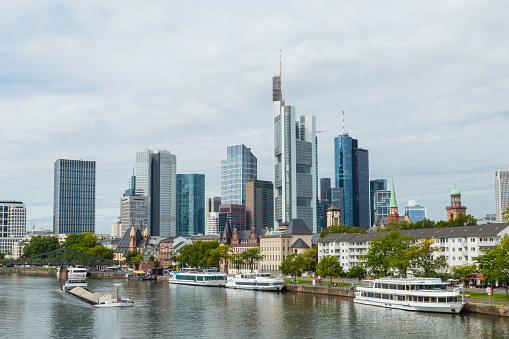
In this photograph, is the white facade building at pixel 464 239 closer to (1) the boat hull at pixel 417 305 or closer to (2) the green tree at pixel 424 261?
(2) the green tree at pixel 424 261

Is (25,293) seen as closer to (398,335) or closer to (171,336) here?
(171,336)

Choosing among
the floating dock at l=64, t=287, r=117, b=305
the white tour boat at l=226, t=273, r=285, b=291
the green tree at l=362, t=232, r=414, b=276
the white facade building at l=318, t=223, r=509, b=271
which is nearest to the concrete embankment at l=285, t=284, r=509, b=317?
the white tour boat at l=226, t=273, r=285, b=291

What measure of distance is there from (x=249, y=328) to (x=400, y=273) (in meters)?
60.3

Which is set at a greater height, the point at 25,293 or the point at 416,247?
the point at 416,247

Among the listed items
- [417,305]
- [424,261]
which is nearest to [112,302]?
[417,305]

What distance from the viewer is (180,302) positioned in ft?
445

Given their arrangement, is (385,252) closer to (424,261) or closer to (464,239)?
→ (424,261)

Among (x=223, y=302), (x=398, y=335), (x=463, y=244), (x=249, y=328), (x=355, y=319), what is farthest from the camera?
(x=463, y=244)

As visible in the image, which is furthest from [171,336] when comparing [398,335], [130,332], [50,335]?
[398,335]

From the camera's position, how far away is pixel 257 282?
172500 millimetres

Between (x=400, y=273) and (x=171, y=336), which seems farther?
(x=400, y=273)

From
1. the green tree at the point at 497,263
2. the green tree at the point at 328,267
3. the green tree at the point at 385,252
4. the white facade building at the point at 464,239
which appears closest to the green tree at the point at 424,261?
the green tree at the point at 385,252

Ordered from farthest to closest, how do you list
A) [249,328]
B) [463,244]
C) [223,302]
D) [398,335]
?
[463,244]
[223,302]
[249,328]
[398,335]

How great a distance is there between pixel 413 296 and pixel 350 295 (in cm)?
2551
